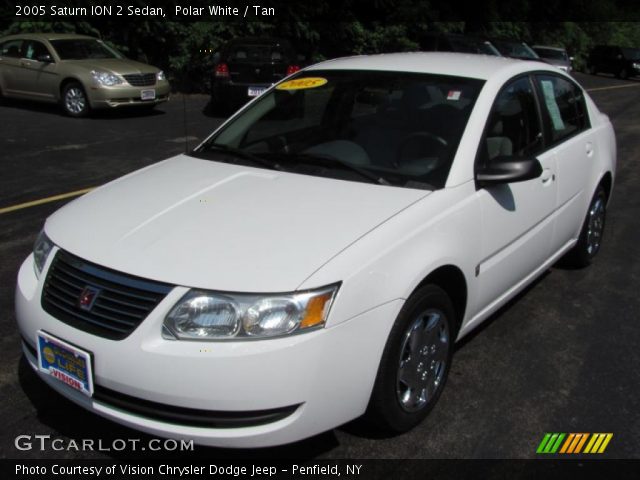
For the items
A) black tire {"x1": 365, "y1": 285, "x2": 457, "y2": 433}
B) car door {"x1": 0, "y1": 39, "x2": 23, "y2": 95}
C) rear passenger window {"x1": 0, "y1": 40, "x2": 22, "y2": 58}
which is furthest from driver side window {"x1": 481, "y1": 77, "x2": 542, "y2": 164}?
rear passenger window {"x1": 0, "y1": 40, "x2": 22, "y2": 58}

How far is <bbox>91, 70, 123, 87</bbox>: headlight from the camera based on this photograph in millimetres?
12352

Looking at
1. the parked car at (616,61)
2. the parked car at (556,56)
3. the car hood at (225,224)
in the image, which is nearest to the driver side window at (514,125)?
the car hood at (225,224)

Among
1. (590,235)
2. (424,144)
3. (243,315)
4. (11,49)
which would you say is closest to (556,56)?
(11,49)

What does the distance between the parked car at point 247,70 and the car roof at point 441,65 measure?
9019mm

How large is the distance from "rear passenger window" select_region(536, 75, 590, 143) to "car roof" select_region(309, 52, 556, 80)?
145 millimetres

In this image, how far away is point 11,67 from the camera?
1341 cm

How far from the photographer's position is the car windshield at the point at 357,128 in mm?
3477

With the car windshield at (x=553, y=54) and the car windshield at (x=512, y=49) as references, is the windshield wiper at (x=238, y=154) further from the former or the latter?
the car windshield at (x=553, y=54)

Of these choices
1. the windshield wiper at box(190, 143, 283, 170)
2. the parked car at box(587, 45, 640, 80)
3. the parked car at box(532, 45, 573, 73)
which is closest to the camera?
the windshield wiper at box(190, 143, 283, 170)

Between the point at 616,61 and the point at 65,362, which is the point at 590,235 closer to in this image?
the point at 65,362

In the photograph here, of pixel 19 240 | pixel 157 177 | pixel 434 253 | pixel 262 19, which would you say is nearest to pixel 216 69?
pixel 262 19

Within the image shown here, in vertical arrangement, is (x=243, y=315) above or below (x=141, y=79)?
above

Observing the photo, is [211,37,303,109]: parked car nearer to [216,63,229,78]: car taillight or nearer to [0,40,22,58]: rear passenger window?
[216,63,229,78]: car taillight

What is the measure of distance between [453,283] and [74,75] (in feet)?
36.4
